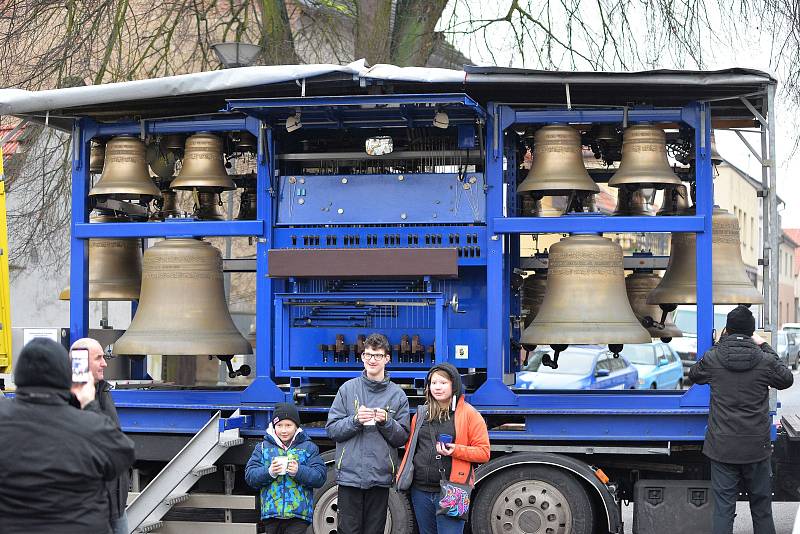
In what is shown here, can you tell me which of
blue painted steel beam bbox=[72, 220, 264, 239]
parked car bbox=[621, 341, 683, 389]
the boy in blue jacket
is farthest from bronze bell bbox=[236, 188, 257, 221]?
parked car bbox=[621, 341, 683, 389]

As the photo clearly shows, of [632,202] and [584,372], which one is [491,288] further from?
[584,372]

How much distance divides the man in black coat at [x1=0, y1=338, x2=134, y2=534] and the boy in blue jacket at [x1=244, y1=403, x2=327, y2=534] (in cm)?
286

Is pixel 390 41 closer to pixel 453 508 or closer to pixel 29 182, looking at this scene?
pixel 29 182

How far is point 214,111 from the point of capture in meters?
10.7

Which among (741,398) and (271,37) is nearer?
(741,398)

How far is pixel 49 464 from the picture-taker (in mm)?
5445

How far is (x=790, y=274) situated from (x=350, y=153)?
91.0m

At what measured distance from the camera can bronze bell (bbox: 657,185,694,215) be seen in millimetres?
11211

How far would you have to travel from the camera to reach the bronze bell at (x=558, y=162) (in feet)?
33.3

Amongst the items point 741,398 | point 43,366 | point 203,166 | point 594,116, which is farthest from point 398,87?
point 43,366

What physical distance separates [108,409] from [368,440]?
1.98 m

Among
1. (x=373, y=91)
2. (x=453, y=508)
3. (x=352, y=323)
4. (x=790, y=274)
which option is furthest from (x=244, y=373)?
(x=790, y=274)

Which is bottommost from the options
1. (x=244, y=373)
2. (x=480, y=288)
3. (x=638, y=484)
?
(x=638, y=484)

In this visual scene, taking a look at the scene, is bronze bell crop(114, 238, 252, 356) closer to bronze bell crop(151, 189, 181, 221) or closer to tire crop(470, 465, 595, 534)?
bronze bell crop(151, 189, 181, 221)
